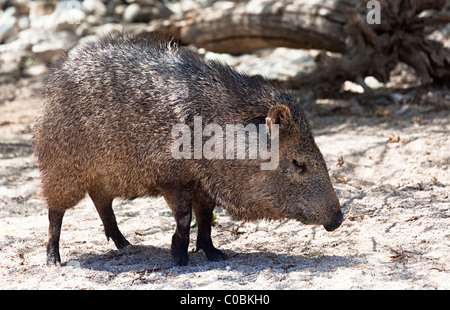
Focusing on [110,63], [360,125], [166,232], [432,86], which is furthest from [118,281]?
[432,86]

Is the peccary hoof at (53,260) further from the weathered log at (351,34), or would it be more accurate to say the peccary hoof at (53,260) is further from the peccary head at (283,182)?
the weathered log at (351,34)

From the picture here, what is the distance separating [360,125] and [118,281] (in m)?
4.56

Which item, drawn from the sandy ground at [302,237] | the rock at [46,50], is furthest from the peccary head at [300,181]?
the rock at [46,50]

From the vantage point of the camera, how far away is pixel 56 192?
4.36 metres

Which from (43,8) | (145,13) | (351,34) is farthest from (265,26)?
(43,8)

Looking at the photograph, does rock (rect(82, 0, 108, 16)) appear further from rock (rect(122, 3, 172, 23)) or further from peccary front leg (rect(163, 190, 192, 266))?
peccary front leg (rect(163, 190, 192, 266))

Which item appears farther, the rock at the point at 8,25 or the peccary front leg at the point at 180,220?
the rock at the point at 8,25

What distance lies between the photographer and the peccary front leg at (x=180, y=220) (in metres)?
4.15

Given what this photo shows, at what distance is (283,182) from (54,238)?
1.77 metres

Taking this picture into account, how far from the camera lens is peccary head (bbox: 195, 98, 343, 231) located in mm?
4016

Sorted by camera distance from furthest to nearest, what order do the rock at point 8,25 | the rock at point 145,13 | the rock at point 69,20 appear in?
the rock at point 8,25 → the rock at point 69,20 → the rock at point 145,13

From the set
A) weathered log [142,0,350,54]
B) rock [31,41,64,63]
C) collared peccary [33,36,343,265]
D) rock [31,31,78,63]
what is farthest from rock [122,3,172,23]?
collared peccary [33,36,343,265]

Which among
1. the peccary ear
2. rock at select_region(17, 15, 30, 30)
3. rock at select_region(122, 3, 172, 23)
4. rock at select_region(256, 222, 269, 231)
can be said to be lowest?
rock at select_region(256, 222, 269, 231)

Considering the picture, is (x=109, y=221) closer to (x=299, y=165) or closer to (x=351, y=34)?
(x=299, y=165)
